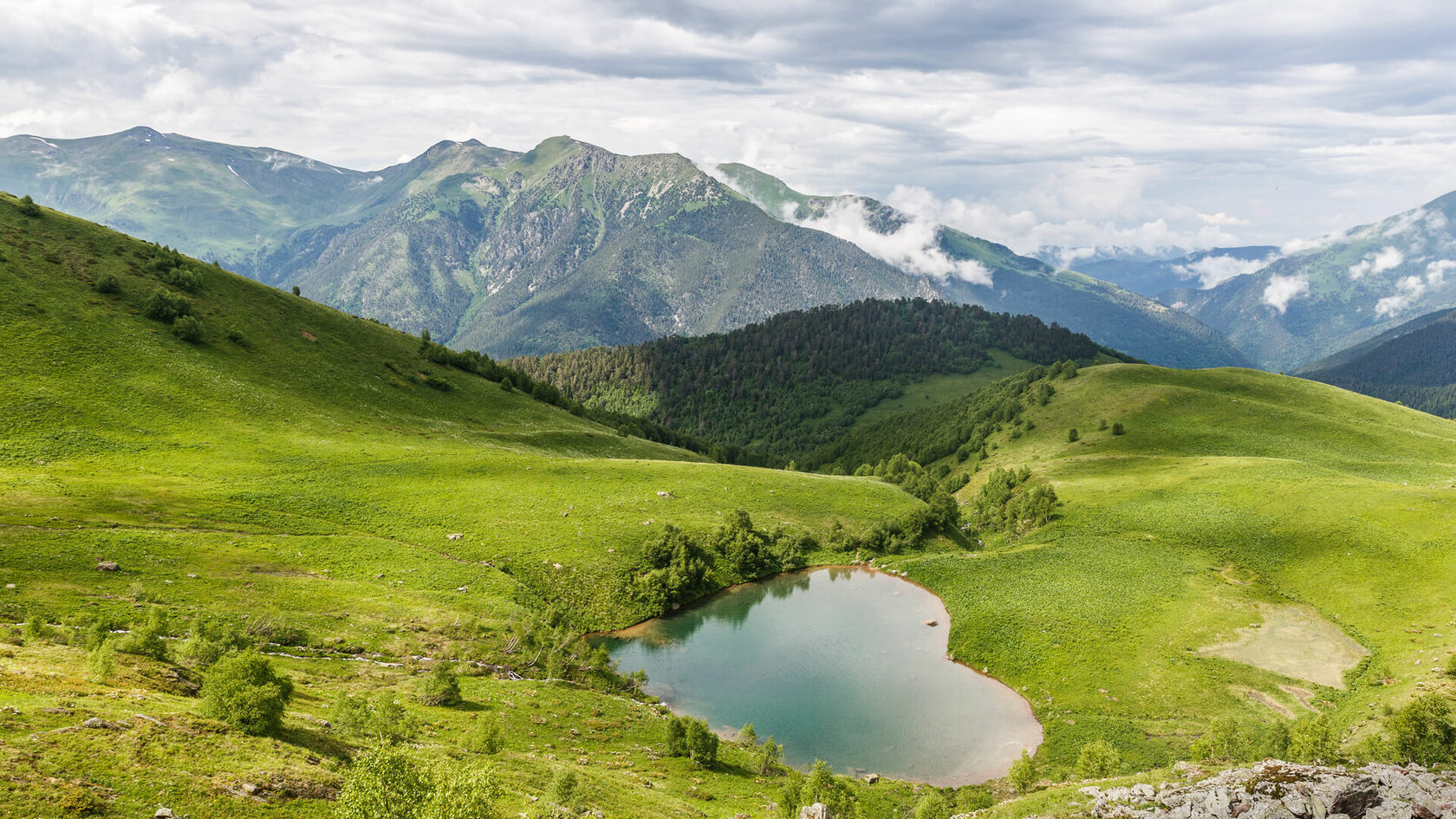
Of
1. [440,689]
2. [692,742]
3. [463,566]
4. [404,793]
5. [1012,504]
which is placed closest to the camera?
[404,793]

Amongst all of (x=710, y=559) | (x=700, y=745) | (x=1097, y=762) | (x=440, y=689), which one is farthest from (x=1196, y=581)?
(x=440, y=689)

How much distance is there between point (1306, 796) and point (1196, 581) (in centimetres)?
5377

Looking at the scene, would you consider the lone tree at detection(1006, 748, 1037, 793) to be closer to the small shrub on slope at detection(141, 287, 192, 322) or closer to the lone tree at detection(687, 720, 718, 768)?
the lone tree at detection(687, 720, 718, 768)

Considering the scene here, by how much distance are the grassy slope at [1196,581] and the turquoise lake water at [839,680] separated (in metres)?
4.15

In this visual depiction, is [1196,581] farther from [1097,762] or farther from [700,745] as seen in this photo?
[700,745]

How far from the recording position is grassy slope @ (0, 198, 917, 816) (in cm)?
2434

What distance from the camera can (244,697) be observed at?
81.7 ft

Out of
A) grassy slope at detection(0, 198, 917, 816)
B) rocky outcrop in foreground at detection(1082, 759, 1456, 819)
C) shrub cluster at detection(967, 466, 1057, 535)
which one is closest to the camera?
grassy slope at detection(0, 198, 917, 816)

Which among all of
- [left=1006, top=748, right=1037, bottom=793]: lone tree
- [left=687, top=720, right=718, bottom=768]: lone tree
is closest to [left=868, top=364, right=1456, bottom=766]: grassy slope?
[left=1006, top=748, right=1037, bottom=793]: lone tree

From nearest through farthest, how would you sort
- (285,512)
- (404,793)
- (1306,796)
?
(404,793), (1306,796), (285,512)

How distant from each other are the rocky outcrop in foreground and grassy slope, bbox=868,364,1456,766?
67.0 feet

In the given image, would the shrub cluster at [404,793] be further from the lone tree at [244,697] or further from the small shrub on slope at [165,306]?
the small shrub on slope at [165,306]

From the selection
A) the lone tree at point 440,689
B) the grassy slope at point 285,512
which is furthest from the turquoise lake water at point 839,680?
the lone tree at point 440,689

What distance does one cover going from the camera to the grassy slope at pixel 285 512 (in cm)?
2434
